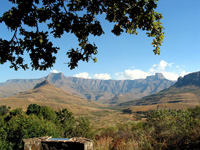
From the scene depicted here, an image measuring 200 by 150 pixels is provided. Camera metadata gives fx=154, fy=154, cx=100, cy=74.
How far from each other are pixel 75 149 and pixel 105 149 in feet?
11.8

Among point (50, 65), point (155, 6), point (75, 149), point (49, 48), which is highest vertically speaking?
point (155, 6)

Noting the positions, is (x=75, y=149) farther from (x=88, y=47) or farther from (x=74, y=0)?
(x=74, y=0)

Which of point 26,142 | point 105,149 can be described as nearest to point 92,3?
point 26,142

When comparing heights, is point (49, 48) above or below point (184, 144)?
above

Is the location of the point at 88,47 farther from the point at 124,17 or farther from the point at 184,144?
the point at 184,144

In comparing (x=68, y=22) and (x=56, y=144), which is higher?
(x=68, y=22)

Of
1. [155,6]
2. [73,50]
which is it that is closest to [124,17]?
[155,6]

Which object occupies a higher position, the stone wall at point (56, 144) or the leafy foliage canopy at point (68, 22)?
the leafy foliage canopy at point (68, 22)

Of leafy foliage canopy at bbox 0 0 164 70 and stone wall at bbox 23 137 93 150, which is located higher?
leafy foliage canopy at bbox 0 0 164 70

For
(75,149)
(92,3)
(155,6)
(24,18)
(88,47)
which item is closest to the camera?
(155,6)

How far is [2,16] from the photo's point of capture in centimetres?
446

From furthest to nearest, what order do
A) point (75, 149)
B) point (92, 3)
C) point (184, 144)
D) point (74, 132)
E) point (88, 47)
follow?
point (74, 132)
point (184, 144)
point (75, 149)
point (88, 47)
point (92, 3)

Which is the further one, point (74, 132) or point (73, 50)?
point (74, 132)

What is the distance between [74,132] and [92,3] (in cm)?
1808
